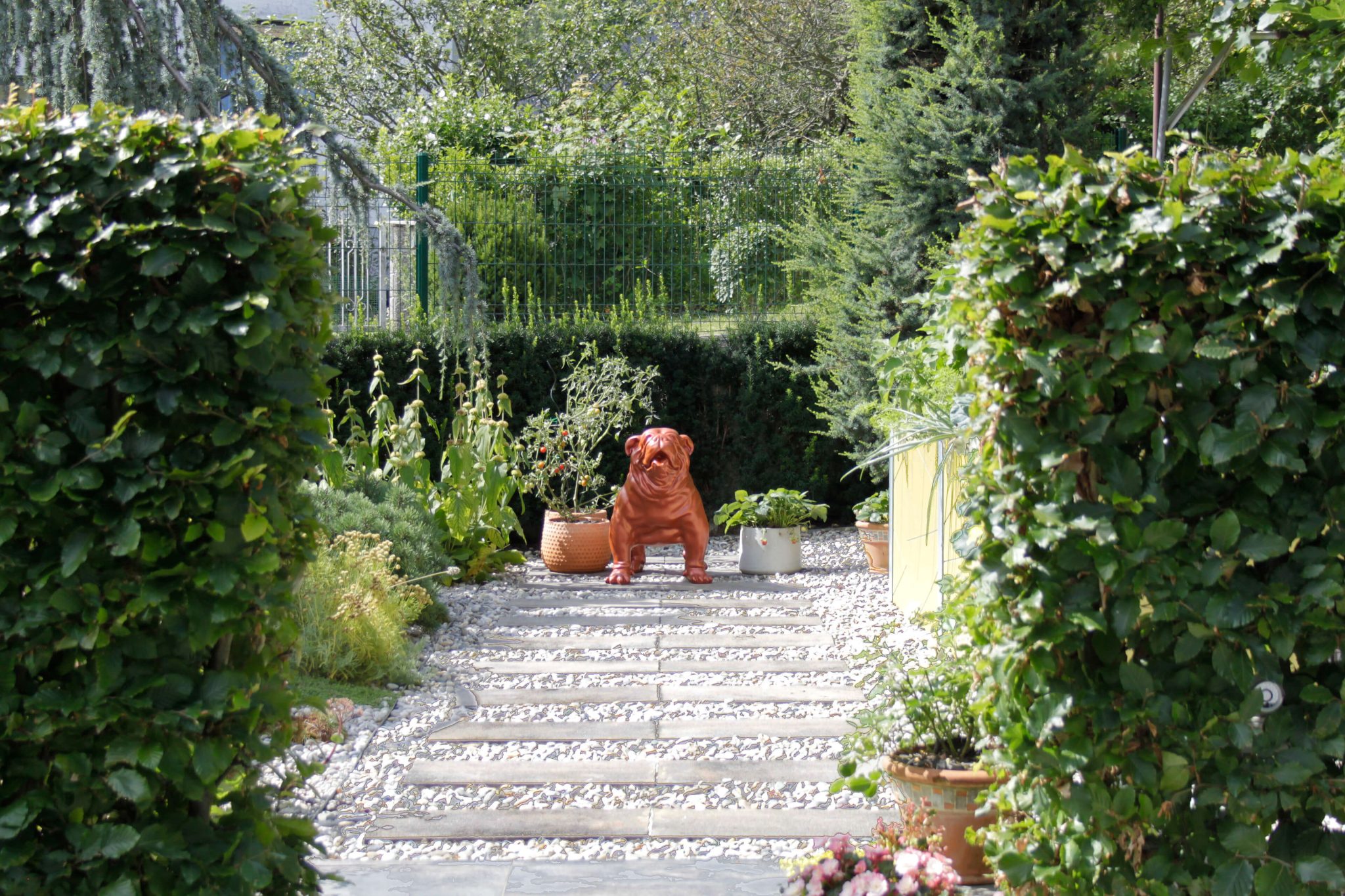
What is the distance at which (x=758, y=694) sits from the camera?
4.41 metres

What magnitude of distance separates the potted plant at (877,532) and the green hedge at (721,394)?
141cm

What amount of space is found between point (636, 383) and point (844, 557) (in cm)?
198

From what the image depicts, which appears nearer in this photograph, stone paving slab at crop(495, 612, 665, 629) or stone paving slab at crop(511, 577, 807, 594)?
stone paving slab at crop(495, 612, 665, 629)

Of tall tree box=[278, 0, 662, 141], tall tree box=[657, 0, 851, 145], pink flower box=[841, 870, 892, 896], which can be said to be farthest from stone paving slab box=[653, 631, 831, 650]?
tall tree box=[278, 0, 662, 141]

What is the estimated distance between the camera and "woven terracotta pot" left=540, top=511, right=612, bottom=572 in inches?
278

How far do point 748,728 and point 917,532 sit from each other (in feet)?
5.95

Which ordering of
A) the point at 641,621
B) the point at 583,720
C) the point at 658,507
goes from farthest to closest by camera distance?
the point at 658,507
the point at 641,621
the point at 583,720

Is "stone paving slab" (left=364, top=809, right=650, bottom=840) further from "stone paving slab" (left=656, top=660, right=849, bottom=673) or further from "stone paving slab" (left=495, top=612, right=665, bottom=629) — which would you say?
"stone paving slab" (left=495, top=612, right=665, bottom=629)

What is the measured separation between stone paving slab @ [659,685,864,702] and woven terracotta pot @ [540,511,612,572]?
2612 mm

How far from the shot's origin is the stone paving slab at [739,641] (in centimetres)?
524

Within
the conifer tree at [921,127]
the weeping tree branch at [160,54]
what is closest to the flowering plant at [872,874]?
the weeping tree branch at [160,54]

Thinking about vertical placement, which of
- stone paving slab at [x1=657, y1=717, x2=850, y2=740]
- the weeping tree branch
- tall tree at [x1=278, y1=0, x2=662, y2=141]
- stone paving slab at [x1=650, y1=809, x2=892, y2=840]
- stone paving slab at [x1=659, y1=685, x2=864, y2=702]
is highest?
tall tree at [x1=278, y1=0, x2=662, y2=141]

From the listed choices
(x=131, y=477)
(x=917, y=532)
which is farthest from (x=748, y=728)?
(x=131, y=477)

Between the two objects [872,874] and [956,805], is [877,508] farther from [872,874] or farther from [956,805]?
[872,874]
